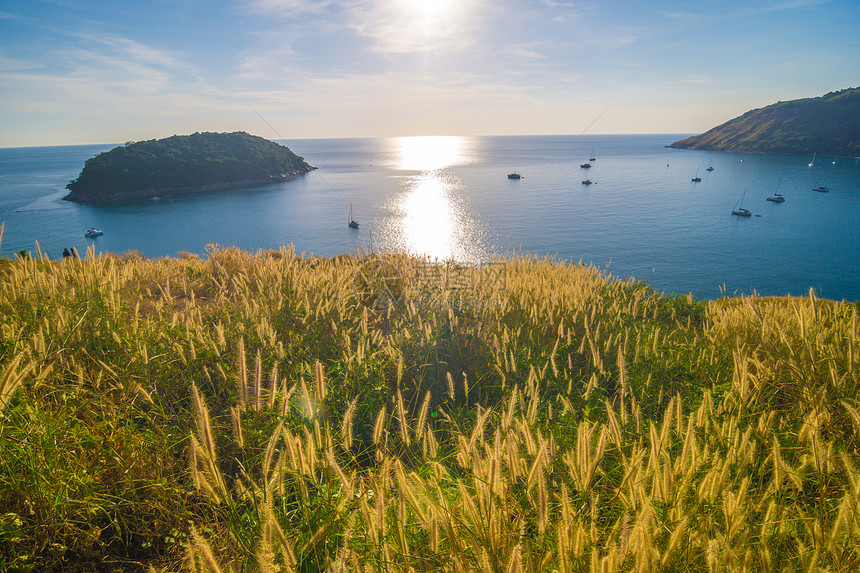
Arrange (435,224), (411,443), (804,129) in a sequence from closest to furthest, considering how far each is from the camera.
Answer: (411,443) < (435,224) < (804,129)

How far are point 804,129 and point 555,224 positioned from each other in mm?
143998

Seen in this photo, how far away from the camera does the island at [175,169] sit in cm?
8581

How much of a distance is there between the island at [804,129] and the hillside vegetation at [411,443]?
18066 cm

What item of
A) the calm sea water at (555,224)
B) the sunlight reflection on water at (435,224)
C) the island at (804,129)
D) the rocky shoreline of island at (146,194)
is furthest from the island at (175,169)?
the island at (804,129)

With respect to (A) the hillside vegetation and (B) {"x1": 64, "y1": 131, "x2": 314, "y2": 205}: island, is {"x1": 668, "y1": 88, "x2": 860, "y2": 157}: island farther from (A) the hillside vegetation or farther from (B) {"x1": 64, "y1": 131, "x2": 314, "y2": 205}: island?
(A) the hillside vegetation

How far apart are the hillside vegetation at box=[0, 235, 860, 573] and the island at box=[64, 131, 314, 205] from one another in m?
102

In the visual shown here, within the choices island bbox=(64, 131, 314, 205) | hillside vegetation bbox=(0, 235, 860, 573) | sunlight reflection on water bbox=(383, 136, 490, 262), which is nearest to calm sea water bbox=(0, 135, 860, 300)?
sunlight reflection on water bbox=(383, 136, 490, 262)

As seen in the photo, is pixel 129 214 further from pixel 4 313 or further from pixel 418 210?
pixel 4 313

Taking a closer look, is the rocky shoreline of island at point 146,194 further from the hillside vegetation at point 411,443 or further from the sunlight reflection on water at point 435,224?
the hillside vegetation at point 411,443

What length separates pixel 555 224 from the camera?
6384cm

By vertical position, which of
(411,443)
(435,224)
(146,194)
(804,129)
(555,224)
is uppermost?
(804,129)

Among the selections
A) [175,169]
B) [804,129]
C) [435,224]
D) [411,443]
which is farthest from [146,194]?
[804,129]

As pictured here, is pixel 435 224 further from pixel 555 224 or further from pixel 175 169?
pixel 175 169

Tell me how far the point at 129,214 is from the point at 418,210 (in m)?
54.3
